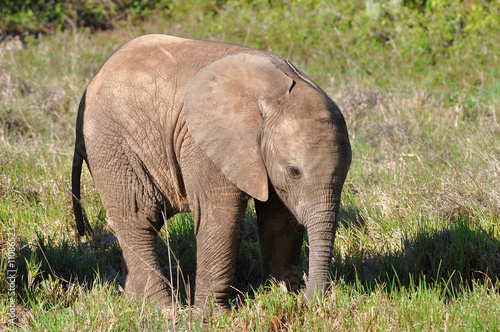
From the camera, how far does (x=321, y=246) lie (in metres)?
3.81

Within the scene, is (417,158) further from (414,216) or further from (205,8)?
(205,8)

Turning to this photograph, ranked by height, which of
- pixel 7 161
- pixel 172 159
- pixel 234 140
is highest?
pixel 234 140

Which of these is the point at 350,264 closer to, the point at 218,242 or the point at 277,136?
the point at 218,242

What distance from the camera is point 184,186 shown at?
4.44 metres

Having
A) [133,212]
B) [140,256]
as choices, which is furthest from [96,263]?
[133,212]

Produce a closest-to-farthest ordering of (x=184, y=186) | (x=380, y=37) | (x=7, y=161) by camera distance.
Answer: (x=184, y=186) → (x=7, y=161) → (x=380, y=37)

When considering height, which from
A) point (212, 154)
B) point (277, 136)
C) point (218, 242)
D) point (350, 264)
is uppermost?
point (277, 136)

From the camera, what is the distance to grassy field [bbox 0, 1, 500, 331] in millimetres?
4094

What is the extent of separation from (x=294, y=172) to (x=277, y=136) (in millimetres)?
235

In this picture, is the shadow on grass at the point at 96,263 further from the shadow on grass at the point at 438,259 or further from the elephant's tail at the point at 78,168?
the shadow on grass at the point at 438,259

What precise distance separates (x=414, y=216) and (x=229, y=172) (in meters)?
1.95

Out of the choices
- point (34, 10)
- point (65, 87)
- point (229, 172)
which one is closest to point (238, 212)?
point (229, 172)

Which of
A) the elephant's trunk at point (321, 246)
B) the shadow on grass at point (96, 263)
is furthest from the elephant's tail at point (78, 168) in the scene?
the elephant's trunk at point (321, 246)

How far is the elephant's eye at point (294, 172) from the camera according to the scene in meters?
3.79
